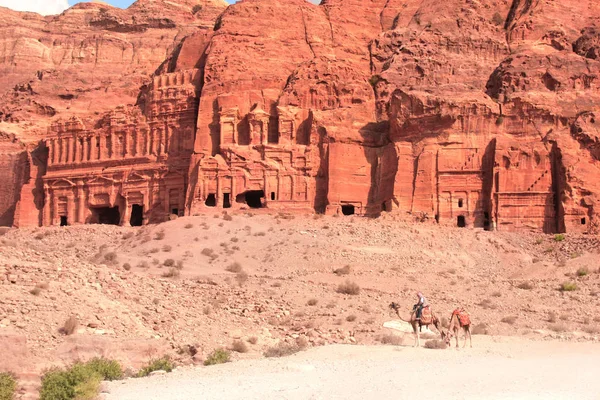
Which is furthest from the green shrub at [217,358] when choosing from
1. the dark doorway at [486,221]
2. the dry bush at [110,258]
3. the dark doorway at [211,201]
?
the dark doorway at [211,201]

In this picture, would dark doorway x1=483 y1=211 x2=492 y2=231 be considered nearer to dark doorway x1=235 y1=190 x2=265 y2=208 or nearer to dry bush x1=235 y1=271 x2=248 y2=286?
dark doorway x1=235 y1=190 x2=265 y2=208

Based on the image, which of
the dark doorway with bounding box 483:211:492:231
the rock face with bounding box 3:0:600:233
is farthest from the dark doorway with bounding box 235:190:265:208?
the dark doorway with bounding box 483:211:492:231

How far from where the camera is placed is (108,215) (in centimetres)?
5659

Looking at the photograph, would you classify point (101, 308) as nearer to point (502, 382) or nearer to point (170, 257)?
point (502, 382)

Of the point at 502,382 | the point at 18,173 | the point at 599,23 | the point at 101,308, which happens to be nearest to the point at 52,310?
the point at 101,308

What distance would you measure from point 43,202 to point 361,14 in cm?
2764

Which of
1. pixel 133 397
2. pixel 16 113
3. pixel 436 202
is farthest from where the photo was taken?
pixel 16 113

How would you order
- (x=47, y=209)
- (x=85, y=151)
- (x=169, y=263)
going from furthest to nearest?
(x=85, y=151) < (x=47, y=209) < (x=169, y=263)

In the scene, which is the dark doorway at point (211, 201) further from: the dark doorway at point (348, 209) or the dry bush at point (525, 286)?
the dry bush at point (525, 286)

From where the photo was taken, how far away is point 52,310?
19984mm

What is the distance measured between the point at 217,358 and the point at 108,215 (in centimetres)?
3847

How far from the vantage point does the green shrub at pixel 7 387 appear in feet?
51.8

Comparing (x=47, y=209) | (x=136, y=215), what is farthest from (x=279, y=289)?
(x=47, y=209)

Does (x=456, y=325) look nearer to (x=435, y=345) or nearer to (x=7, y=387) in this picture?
(x=435, y=345)
